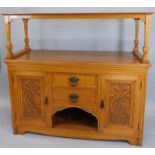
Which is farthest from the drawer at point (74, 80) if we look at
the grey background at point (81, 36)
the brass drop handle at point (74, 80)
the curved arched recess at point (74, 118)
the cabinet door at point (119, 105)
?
the grey background at point (81, 36)

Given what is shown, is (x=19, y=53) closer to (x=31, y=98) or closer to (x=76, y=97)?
(x=31, y=98)

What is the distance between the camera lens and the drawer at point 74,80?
213 cm

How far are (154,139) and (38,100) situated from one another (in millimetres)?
1114

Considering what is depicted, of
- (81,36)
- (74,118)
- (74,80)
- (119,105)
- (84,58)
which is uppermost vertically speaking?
(81,36)

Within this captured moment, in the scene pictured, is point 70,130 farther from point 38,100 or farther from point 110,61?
point 110,61

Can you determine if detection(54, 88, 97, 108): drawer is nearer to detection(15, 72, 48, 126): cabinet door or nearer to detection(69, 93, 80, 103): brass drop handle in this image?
detection(69, 93, 80, 103): brass drop handle

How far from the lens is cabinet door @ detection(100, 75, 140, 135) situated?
2.10m

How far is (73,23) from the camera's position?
2.76 metres

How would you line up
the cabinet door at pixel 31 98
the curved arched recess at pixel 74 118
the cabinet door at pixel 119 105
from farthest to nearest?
the curved arched recess at pixel 74 118
the cabinet door at pixel 31 98
the cabinet door at pixel 119 105

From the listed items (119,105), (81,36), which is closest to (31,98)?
(119,105)

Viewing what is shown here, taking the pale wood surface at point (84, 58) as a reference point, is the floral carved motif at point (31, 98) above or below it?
below

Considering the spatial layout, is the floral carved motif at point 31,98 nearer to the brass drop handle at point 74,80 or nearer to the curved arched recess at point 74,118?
the curved arched recess at point 74,118

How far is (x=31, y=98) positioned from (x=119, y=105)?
788 millimetres

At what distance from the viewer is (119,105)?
2.17 meters
